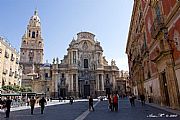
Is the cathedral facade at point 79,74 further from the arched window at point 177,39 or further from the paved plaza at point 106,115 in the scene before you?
the arched window at point 177,39

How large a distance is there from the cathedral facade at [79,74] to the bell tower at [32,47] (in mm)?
3343

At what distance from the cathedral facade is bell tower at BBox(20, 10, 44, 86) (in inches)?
132

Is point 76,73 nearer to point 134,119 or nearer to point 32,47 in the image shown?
point 32,47

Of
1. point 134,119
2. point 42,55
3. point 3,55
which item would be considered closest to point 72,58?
point 42,55

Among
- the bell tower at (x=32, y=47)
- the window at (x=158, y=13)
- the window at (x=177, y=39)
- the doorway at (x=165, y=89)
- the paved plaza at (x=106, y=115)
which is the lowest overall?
the paved plaza at (x=106, y=115)

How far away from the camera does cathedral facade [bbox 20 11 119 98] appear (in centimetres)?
5131

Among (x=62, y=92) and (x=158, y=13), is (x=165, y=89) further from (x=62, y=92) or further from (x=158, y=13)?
(x=62, y=92)

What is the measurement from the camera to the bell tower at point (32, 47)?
205 feet

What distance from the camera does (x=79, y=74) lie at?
53438 mm

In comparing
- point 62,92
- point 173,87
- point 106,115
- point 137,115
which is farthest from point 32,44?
point 137,115

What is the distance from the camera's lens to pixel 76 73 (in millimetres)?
52031

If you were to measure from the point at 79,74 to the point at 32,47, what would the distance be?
2309cm

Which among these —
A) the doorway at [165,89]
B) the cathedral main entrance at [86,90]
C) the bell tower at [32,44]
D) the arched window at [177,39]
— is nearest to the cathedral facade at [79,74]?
the cathedral main entrance at [86,90]

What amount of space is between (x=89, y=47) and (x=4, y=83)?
29.3 metres
